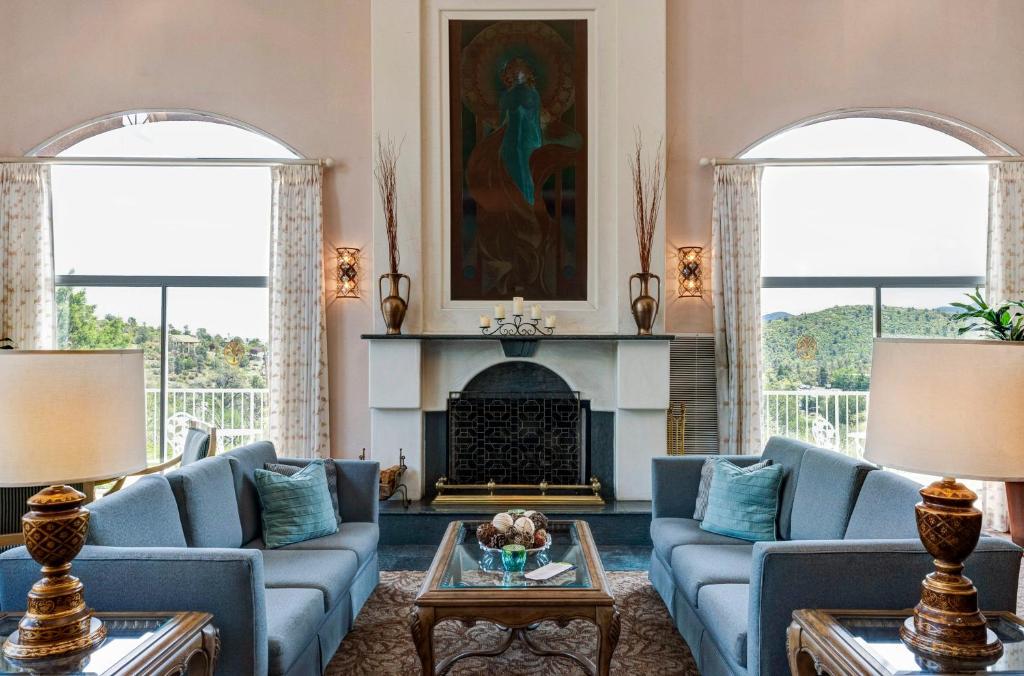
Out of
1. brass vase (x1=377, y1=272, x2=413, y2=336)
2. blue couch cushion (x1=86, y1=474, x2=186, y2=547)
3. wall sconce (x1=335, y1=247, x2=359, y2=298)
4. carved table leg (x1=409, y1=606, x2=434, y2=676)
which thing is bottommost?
carved table leg (x1=409, y1=606, x2=434, y2=676)

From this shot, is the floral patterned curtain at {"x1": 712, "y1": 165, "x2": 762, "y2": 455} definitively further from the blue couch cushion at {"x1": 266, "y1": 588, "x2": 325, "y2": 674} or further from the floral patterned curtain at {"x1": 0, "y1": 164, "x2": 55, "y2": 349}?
the floral patterned curtain at {"x1": 0, "y1": 164, "x2": 55, "y2": 349}

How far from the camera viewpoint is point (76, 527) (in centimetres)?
169

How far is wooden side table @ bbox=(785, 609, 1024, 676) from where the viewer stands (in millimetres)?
1590

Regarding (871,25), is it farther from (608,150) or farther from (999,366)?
(999,366)

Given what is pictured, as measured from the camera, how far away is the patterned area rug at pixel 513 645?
116 inches

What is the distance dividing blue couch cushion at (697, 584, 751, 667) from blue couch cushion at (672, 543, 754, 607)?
63 mm

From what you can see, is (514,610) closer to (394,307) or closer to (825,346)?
(394,307)

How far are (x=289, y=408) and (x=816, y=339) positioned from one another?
14.4 feet

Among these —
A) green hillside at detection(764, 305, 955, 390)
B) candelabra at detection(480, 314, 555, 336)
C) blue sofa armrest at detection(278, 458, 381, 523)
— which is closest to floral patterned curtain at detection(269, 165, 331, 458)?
candelabra at detection(480, 314, 555, 336)

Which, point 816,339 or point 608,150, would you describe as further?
point 816,339

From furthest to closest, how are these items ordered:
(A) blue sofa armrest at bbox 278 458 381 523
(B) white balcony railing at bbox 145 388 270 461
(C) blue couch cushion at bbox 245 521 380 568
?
(B) white balcony railing at bbox 145 388 270 461 < (A) blue sofa armrest at bbox 278 458 381 523 < (C) blue couch cushion at bbox 245 521 380 568

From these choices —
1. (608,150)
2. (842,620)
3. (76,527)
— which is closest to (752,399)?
(608,150)

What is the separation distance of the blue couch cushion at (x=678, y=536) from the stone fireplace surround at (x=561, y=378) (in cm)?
136

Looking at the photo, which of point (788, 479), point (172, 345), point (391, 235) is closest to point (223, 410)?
point (172, 345)
